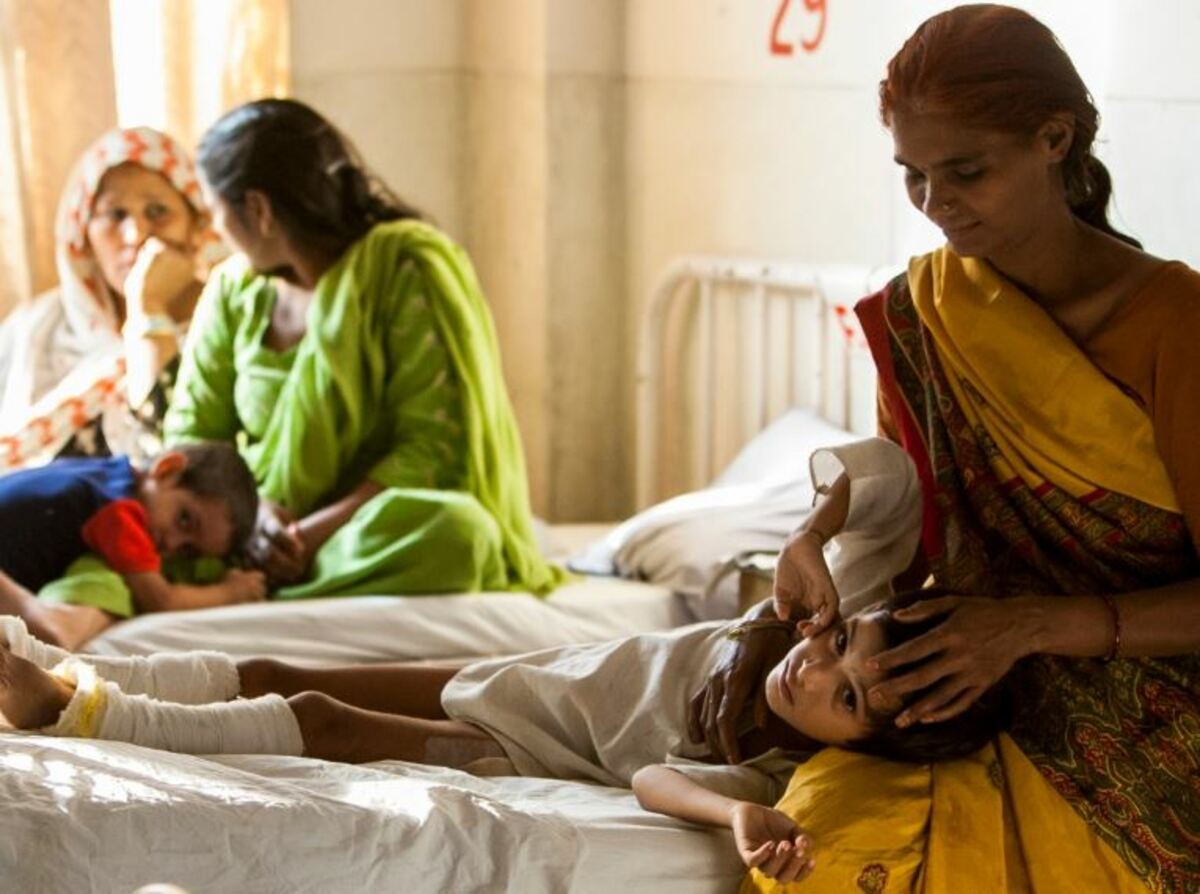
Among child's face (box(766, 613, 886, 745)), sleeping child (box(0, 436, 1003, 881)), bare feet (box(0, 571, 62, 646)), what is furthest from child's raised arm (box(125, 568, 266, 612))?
child's face (box(766, 613, 886, 745))

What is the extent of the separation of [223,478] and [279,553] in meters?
0.23

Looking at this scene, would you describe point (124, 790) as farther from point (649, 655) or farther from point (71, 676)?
point (649, 655)

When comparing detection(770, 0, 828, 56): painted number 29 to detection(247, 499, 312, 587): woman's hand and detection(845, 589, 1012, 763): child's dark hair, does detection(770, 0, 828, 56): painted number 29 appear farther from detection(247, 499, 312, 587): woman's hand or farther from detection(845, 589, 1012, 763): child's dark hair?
detection(845, 589, 1012, 763): child's dark hair

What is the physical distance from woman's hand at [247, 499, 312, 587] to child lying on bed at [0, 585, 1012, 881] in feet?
3.81

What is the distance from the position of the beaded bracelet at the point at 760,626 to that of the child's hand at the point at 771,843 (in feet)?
1.36

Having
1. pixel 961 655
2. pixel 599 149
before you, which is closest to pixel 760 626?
pixel 961 655

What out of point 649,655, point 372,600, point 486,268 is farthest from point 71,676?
point 486,268

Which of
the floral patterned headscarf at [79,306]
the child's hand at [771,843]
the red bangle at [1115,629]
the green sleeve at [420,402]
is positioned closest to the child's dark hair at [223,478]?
the green sleeve at [420,402]

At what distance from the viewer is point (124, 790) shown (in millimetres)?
2289

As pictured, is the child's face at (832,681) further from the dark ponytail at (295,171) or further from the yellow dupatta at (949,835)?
the dark ponytail at (295,171)

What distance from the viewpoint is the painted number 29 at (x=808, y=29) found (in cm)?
463

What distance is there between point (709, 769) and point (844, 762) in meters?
0.19

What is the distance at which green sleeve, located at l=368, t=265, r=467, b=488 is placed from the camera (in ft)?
14.1

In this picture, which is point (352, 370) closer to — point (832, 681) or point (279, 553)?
point (279, 553)
